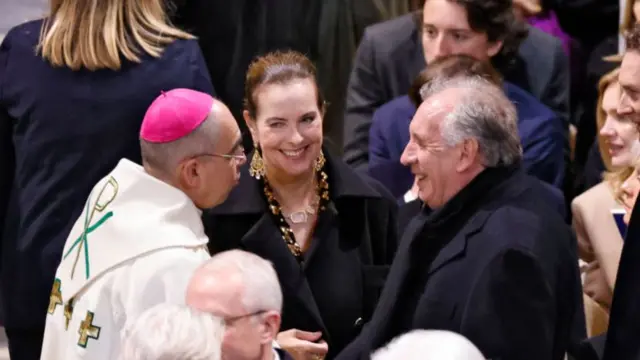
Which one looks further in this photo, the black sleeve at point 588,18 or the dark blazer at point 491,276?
the black sleeve at point 588,18

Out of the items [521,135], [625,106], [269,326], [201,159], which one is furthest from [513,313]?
[521,135]

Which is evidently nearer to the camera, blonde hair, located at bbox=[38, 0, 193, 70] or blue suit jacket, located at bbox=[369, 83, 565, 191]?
blonde hair, located at bbox=[38, 0, 193, 70]

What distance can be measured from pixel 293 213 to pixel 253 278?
0.95 meters

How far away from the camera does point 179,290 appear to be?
2.63m

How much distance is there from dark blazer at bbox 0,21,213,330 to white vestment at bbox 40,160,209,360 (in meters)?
0.34

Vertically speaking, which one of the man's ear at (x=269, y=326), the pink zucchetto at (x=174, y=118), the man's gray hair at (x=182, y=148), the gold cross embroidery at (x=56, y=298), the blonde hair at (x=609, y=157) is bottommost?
the blonde hair at (x=609, y=157)

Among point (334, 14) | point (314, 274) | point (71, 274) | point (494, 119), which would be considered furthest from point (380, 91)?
point (71, 274)

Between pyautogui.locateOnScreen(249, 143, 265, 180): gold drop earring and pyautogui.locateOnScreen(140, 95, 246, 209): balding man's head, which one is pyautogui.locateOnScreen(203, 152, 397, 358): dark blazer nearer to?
pyautogui.locateOnScreen(249, 143, 265, 180): gold drop earring

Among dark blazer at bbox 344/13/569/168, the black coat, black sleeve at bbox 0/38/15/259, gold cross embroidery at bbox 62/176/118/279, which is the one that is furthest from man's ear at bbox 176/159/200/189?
dark blazer at bbox 344/13/569/168

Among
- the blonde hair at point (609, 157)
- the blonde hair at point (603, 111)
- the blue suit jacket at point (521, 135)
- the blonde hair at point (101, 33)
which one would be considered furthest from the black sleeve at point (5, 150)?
the blonde hair at point (603, 111)

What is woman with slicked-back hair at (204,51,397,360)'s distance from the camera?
3.30m

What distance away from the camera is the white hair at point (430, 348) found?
6.58 feet

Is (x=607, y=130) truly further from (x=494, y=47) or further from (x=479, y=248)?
(x=479, y=248)

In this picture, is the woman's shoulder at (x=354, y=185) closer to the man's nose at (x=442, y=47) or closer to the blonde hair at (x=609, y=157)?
the man's nose at (x=442, y=47)
